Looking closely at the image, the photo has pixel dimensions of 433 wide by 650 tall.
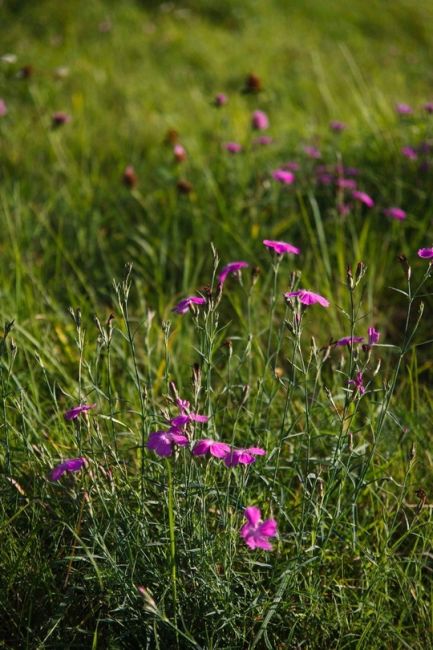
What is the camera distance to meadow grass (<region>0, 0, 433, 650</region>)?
52.1 inches

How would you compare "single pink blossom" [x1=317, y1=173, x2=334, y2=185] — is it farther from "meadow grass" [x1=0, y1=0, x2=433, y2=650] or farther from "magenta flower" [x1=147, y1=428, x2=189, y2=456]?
"magenta flower" [x1=147, y1=428, x2=189, y2=456]

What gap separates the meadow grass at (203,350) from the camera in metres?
1.32

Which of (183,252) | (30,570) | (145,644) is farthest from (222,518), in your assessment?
(183,252)

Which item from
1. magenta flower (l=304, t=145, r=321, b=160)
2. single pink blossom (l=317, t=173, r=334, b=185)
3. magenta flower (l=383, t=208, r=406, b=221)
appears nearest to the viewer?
magenta flower (l=383, t=208, r=406, b=221)

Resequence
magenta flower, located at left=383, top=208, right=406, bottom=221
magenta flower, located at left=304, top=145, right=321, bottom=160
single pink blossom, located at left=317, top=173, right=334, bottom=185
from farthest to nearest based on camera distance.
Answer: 1. magenta flower, located at left=304, top=145, right=321, bottom=160
2. single pink blossom, located at left=317, top=173, right=334, bottom=185
3. magenta flower, located at left=383, top=208, right=406, bottom=221

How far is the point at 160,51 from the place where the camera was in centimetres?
615

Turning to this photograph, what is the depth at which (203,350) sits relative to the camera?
139cm

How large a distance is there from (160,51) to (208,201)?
11.8 ft

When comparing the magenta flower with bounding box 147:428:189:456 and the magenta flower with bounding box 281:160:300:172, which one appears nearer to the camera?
the magenta flower with bounding box 147:428:189:456

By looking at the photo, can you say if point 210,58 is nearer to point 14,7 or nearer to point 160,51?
point 160,51

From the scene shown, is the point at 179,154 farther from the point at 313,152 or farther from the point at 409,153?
the point at 409,153

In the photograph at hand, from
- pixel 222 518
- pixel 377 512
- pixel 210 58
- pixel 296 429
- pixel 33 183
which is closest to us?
A: pixel 222 518

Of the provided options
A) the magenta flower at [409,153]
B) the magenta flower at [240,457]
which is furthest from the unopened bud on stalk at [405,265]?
the magenta flower at [409,153]

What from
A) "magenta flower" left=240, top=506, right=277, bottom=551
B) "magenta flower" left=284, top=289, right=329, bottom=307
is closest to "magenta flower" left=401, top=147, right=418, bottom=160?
"magenta flower" left=284, top=289, right=329, bottom=307
